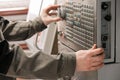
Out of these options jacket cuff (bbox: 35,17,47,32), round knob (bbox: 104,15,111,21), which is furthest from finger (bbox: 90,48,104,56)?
jacket cuff (bbox: 35,17,47,32)

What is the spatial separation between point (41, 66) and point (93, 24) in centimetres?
26

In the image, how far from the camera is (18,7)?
314 cm

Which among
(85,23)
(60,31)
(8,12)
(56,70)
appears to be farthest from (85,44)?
(8,12)

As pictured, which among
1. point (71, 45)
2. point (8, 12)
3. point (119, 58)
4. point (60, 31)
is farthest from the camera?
point (8, 12)

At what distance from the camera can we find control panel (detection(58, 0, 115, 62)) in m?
0.90

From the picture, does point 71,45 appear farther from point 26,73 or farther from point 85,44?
point 26,73

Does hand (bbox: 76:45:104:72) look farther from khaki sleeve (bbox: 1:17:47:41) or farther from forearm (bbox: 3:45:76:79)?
khaki sleeve (bbox: 1:17:47:41)

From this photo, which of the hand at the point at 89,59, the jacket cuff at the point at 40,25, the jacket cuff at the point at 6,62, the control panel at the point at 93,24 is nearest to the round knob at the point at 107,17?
the control panel at the point at 93,24

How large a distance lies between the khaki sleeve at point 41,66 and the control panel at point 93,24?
139 millimetres

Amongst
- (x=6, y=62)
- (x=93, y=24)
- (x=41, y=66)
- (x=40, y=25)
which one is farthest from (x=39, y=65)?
(x=40, y=25)

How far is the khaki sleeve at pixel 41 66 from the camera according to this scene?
0.85 metres

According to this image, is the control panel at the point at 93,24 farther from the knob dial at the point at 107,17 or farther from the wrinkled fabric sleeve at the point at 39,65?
the wrinkled fabric sleeve at the point at 39,65

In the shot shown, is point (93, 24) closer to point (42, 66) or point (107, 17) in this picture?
point (107, 17)

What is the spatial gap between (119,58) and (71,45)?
11.3 inches
